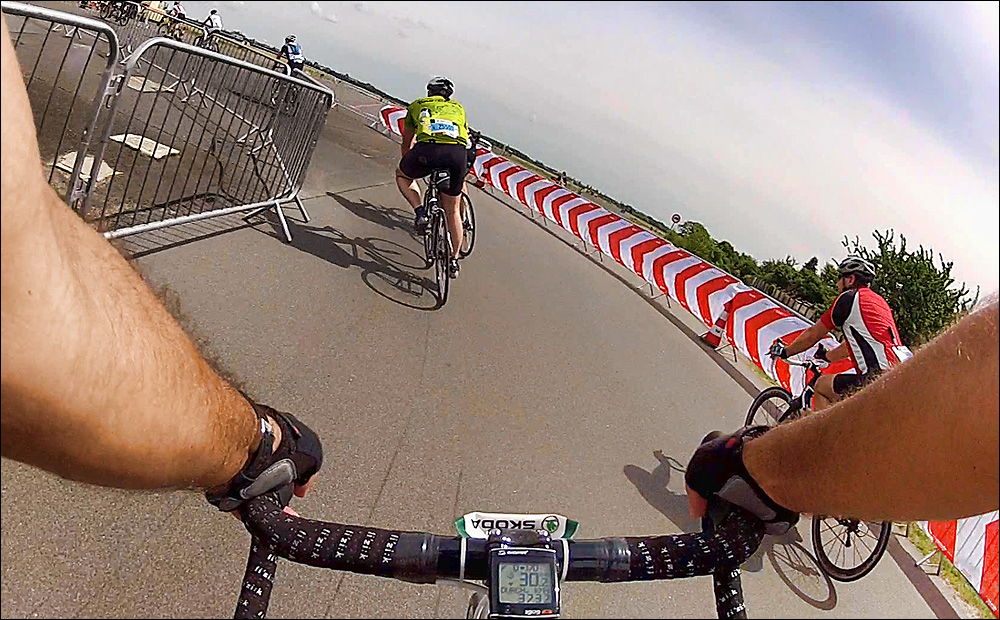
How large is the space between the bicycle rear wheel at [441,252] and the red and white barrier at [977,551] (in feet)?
13.5

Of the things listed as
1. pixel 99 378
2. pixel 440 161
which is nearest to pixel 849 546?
pixel 99 378

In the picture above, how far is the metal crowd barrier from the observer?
360 cm

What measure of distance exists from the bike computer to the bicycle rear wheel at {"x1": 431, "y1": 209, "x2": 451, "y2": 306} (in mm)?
5012

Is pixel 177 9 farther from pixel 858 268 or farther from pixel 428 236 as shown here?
pixel 858 268

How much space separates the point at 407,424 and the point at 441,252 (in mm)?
2631

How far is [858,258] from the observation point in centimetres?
551

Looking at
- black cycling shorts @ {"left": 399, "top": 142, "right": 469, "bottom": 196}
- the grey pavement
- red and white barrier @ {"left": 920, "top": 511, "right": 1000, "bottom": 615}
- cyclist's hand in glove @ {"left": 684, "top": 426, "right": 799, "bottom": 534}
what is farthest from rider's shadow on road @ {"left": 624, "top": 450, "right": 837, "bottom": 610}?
black cycling shorts @ {"left": 399, "top": 142, "right": 469, "bottom": 196}

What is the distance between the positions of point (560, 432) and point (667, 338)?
10.5 ft

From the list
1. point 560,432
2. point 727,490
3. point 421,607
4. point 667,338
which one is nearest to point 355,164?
point 667,338

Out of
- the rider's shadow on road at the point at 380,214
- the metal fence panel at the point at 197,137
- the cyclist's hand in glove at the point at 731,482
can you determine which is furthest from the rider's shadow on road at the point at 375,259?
the cyclist's hand in glove at the point at 731,482

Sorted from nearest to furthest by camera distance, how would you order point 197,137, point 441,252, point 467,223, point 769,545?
point 769,545 → point 441,252 → point 197,137 → point 467,223

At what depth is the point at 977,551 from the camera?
415cm

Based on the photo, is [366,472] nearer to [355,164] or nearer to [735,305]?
[735,305]

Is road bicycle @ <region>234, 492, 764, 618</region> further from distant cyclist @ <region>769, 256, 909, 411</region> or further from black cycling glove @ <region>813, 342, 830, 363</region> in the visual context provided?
black cycling glove @ <region>813, 342, 830, 363</region>
